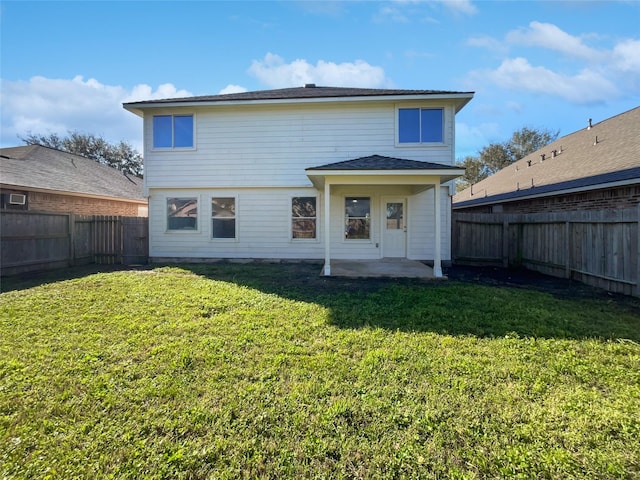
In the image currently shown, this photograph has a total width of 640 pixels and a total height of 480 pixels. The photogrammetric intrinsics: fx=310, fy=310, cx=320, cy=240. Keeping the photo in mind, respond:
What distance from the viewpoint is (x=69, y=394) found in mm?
2789

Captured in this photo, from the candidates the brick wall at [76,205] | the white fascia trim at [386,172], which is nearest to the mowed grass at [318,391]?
the white fascia trim at [386,172]

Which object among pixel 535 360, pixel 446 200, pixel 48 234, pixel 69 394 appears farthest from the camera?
pixel 446 200

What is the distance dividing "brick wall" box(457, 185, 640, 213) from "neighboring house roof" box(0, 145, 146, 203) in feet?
60.3

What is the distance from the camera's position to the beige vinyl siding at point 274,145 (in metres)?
10.4

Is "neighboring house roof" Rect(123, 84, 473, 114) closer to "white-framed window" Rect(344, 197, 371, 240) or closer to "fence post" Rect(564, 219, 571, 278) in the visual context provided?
"white-framed window" Rect(344, 197, 371, 240)

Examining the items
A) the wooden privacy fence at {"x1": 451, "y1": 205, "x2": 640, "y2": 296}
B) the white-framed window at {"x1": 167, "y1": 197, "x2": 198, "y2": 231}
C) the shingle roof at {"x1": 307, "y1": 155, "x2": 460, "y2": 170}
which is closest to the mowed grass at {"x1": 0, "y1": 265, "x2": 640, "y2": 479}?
the wooden privacy fence at {"x1": 451, "y1": 205, "x2": 640, "y2": 296}

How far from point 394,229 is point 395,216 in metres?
0.45

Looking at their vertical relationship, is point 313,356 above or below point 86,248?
below

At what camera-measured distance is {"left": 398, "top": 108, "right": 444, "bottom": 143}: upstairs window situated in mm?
10203

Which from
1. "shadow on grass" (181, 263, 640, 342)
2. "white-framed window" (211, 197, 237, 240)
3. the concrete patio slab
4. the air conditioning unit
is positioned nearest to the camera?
"shadow on grass" (181, 263, 640, 342)

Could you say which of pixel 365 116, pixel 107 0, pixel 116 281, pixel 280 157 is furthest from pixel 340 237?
pixel 107 0

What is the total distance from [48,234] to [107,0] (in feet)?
22.7

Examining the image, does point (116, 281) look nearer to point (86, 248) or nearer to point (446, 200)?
point (86, 248)

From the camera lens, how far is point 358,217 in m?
10.7
